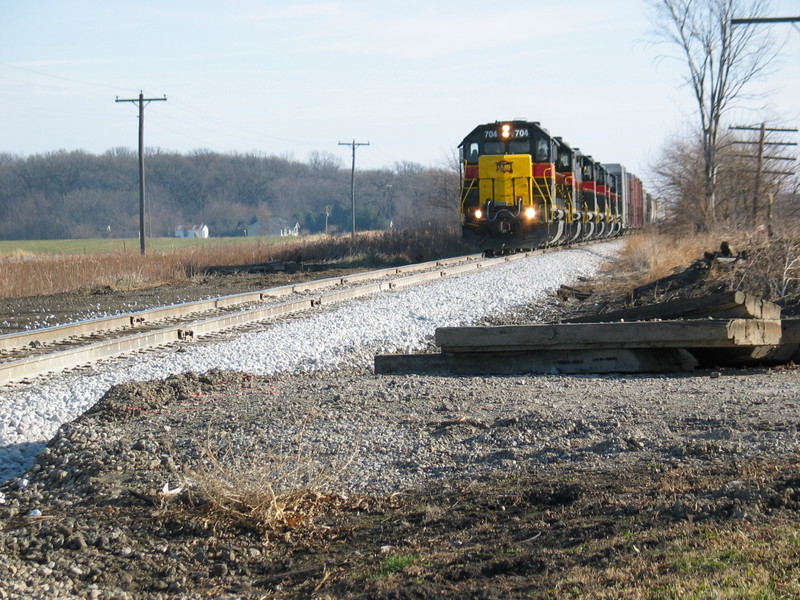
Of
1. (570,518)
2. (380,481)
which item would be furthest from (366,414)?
(570,518)

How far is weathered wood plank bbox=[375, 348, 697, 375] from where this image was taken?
7.61m

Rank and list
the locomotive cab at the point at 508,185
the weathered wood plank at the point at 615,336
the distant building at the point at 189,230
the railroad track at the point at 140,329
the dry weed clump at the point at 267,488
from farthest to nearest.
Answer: the distant building at the point at 189,230, the locomotive cab at the point at 508,185, the railroad track at the point at 140,329, the weathered wood plank at the point at 615,336, the dry weed clump at the point at 267,488

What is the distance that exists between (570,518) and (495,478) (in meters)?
0.78

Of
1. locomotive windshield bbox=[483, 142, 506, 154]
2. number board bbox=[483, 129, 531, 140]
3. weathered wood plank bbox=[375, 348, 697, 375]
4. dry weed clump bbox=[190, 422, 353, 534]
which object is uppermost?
number board bbox=[483, 129, 531, 140]

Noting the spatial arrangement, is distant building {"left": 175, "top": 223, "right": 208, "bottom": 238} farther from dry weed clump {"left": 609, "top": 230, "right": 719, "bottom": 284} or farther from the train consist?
dry weed clump {"left": 609, "top": 230, "right": 719, "bottom": 284}

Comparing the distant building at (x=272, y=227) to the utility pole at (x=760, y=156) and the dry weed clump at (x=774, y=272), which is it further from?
the dry weed clump at (x=774, y=272)

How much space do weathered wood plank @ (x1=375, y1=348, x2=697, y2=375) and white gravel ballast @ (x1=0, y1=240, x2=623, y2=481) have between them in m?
1.18

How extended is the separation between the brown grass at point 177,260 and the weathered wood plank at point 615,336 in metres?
13.7

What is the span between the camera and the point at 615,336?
7465 mm

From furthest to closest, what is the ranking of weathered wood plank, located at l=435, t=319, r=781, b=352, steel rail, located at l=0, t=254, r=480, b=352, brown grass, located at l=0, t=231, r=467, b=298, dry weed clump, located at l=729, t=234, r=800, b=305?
brown grass, located at l=0, t=231, r=467, b=298, dry weed clump, located at l=729, t=234, r=800, b=305, steel rail, located at l=0, t=254, r=480, b=352, weathered wood plank, located at l=435, t=319, r=781, b=352

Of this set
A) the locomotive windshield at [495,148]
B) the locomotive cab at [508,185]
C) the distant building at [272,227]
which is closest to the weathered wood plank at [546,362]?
the locomotive cab at [508,185]

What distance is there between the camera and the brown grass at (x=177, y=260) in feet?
64.6

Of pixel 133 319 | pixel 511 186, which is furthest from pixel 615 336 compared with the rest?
pixel 511 186

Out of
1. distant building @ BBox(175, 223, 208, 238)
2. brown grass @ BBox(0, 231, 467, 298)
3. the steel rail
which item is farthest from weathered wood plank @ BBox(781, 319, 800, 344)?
distant building @ BBox(175, 223, 208, 238)
